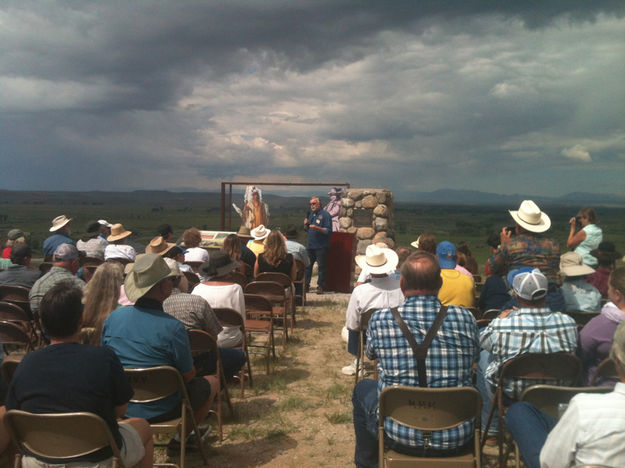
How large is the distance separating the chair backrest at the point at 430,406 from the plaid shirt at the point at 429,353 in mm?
66

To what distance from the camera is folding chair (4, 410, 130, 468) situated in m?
2.17

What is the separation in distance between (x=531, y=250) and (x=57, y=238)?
6334 mm

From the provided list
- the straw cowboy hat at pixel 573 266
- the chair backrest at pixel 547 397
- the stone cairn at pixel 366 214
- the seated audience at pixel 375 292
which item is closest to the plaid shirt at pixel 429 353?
the chair backrest at pixel 547 397

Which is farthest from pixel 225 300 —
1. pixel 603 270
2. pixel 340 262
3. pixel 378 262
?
pixel 340 262

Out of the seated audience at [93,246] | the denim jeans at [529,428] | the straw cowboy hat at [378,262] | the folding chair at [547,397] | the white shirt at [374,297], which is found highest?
the straw cowboy hat at [378,262]

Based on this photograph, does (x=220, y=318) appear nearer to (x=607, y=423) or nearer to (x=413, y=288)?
(x=413, y=288)

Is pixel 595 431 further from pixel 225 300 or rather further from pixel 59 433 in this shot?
pixel 225 300

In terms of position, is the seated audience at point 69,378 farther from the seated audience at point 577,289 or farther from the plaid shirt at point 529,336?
the seated audience at point 577,289

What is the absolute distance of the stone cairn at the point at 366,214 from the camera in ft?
36.5

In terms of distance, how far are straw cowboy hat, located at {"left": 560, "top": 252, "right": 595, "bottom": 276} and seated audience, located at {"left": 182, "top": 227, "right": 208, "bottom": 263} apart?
4439 millimetres

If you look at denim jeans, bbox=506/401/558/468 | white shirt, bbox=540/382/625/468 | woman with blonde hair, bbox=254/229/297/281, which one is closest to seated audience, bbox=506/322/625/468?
white shirt, bbox=540/382/625/468

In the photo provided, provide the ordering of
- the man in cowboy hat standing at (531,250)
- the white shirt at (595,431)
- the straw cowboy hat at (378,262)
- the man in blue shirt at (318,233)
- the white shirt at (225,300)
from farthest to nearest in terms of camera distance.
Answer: the man in blue shirt at (318,233) < the man in cowboy hat standing at (531,250) < the straw cowboy hat at (378,262) < the white shirt at (225,300) < the white shirt at (595,431)

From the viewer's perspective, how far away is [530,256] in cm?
481

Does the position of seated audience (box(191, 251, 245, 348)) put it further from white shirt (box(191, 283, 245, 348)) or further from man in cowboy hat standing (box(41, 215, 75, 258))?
man in cowboy hat standing (box(41, 215, 75, 258))
